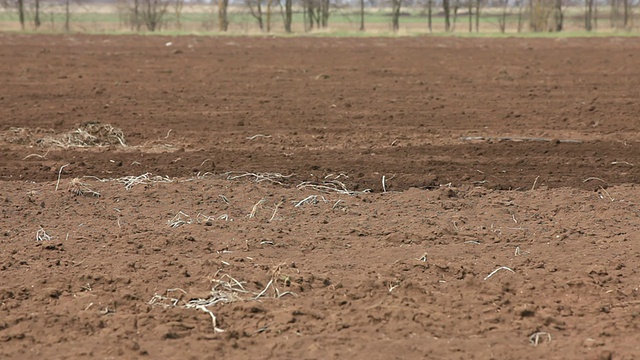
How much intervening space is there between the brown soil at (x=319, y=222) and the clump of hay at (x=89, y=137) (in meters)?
0.03

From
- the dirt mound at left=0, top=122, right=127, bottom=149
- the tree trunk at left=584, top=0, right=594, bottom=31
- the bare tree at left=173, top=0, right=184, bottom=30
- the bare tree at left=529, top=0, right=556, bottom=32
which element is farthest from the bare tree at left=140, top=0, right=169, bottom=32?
the dirt mound at left=0, top=122, right=127, bottom=149

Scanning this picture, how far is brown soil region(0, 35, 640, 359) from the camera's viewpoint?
18.4 feet

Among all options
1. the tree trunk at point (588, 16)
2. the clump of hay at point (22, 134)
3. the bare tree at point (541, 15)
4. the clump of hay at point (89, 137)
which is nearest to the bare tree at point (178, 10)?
the bare tree at point (541, 15)

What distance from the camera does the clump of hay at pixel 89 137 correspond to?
36.8 ft

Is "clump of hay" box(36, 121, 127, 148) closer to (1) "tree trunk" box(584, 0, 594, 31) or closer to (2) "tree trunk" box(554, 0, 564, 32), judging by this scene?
(2) "tree trunk" box(554, 0, 564, 32)

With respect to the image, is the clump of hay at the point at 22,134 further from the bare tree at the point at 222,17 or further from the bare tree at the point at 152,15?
the bare tree at the point at 152,15

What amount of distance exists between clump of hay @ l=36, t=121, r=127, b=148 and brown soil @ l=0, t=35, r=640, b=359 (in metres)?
0.03

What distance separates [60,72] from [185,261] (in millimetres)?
13203

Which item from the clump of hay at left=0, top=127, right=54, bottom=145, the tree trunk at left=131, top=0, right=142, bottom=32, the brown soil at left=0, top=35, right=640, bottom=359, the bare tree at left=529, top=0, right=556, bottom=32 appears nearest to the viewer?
the brown soil at left=0, top=35, right=640, bottom=359

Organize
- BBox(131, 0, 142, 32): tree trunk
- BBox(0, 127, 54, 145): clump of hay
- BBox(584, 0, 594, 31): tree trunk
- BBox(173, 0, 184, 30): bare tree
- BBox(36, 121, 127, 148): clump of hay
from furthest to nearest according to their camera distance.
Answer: BBox(173, 0, 184, 30): bare tree → BBox(584, 0, 594, 31): tree trunk → BBox(131, 0, 142, 32): tree trunk → BBox(0, 127, 54, 145): clump of hay → BBox(36, 121, 127, 148): clump of hay

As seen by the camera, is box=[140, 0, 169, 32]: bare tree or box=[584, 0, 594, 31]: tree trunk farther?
box=[584, 0, 594, 31]: tree trunk

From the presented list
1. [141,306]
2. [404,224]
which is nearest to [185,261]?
[141,306]

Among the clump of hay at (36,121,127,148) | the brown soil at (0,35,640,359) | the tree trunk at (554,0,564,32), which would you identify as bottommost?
the brown soil at (0,35,640,359)

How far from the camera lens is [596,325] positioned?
5711 millimetres
